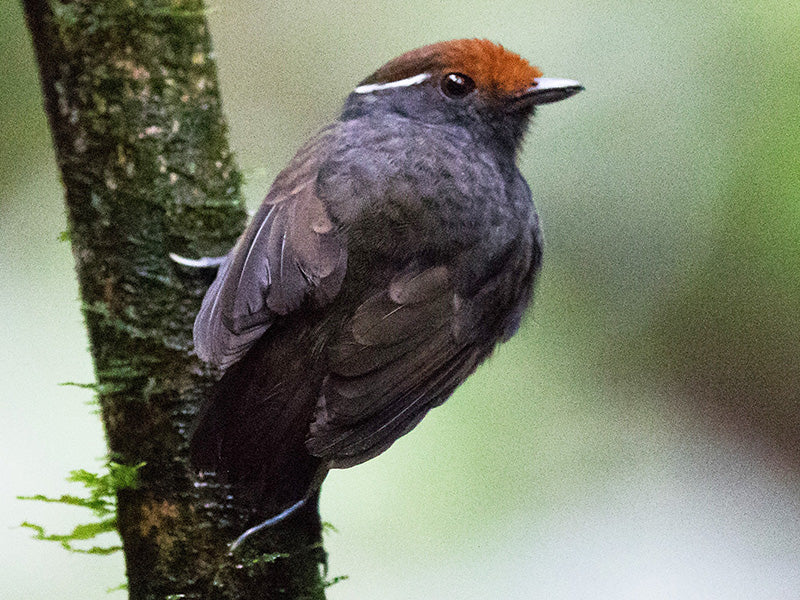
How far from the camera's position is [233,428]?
1.31 metres

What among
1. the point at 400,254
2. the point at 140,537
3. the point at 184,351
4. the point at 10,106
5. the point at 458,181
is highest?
the point at 10,106

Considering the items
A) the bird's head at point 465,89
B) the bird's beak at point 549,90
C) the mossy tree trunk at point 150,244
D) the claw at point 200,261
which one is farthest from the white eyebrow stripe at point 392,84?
the claw at point 200,261

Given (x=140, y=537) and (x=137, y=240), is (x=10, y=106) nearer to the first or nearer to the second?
(x=137, y=240)

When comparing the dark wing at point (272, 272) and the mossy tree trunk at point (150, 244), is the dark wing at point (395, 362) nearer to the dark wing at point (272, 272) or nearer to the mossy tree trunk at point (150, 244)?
the dark wing at point (272, 272)

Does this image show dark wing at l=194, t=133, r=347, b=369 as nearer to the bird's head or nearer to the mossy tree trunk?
the mossy tree trunk

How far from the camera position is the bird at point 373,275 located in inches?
52.3

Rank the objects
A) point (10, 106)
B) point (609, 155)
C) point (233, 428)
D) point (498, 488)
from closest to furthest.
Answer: point (233, 428)
point (10, 106)
point (498, 488)
point (609, 155)

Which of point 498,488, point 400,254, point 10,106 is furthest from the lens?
point 498,488

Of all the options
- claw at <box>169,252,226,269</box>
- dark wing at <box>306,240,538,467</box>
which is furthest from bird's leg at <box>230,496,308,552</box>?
claw at <box>169,252,226,269</box>

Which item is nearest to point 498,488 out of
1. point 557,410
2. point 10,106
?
point 557,410

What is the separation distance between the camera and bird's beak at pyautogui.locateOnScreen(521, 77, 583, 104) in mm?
1529

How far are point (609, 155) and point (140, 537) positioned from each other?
4.59 ft

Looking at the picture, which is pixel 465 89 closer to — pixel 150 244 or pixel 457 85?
pixel 457 85

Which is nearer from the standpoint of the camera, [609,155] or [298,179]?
[298,179]
